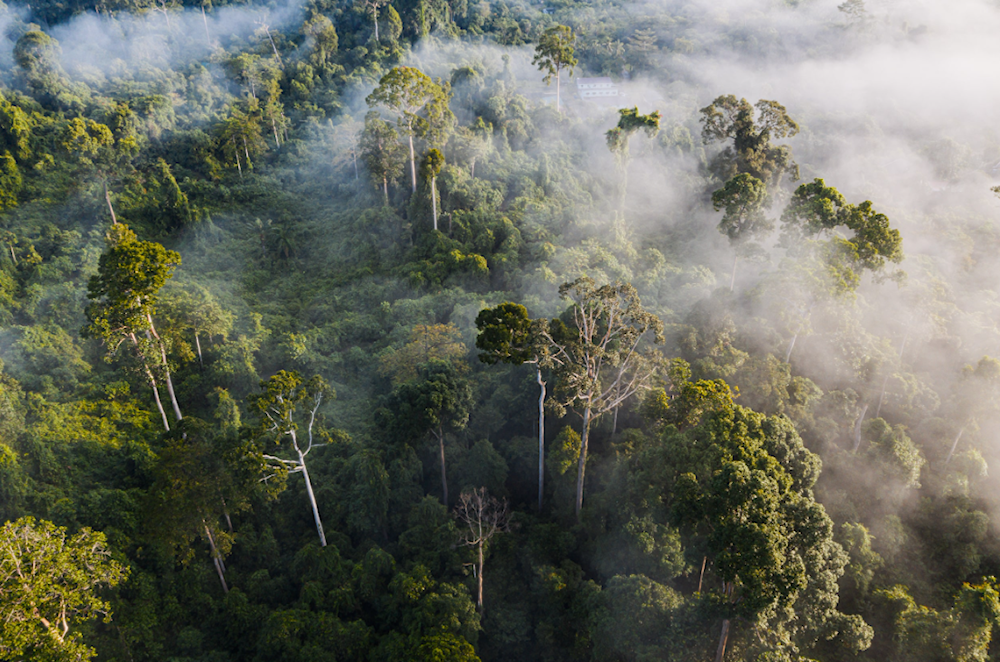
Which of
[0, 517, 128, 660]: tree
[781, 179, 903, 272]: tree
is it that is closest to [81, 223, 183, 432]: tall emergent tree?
[0, 517, 128, 660]: tree

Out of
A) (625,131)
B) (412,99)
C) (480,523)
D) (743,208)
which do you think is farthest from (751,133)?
(480,523)

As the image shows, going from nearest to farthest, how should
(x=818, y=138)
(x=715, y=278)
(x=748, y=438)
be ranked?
(x=748, y=438) → (x=715, y=278) → (x=818, y=138)

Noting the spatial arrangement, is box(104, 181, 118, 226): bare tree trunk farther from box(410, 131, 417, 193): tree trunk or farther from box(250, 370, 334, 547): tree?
box(250, 370, 334, 547): tree

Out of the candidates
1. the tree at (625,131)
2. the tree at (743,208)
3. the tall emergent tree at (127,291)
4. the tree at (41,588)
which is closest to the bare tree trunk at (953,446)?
the tree at (743,208)

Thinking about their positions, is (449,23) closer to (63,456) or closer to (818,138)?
(818,138)

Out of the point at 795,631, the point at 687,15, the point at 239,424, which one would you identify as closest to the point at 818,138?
the point at 687,15
